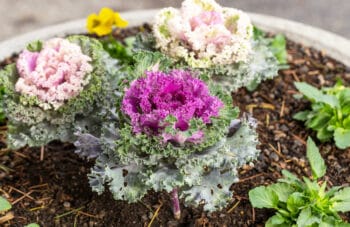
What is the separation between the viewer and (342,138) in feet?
9.39

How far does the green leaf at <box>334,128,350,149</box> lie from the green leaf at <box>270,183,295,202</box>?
0.44 meters

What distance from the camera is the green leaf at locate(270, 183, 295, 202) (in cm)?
251

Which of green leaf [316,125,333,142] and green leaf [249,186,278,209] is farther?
green leaf [316,125,333,142]

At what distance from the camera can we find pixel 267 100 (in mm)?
3252

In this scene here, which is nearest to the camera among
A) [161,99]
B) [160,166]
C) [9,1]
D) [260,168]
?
[161,99]

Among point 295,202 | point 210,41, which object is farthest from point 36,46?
point 295,202

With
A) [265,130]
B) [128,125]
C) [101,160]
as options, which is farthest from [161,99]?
[265,130]

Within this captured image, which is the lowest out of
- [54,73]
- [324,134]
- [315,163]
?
[324,134]

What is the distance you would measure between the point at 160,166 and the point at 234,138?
1.01 ft

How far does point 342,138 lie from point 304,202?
0.56m

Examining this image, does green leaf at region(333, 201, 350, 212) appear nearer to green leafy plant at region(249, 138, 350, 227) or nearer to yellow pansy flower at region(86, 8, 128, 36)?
green leafy plant at region(249, 138, 350, 227)

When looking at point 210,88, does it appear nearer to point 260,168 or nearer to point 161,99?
point 161,99

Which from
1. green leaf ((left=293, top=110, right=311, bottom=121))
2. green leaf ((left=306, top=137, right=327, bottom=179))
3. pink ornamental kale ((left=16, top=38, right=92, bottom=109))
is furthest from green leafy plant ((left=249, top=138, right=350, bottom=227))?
pink ornamental kale ((left=16, top=38, right=92, bottom=109))

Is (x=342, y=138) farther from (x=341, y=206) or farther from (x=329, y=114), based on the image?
(x=341, y=206)
